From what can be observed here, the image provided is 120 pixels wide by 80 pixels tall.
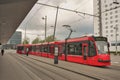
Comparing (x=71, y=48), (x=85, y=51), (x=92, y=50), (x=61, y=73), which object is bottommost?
(x=61, y=73)

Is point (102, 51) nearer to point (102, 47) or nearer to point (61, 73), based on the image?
point (102, 47)

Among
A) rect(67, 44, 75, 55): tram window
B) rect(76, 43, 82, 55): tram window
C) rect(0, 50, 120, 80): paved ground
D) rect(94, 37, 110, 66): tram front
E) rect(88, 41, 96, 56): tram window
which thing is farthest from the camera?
Answer: rect(67, 44, 75, 55): tram window

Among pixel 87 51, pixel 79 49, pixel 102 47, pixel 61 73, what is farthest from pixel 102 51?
pixel 61 73

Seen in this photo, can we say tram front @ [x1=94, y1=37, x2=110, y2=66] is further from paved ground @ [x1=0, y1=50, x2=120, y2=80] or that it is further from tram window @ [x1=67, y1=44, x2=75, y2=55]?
tram window @ [x1=67, y1=44, x2=75, y2=55]

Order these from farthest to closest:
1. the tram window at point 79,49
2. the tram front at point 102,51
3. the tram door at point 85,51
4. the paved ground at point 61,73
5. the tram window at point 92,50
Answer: the tram window at point 79,49 < the tram door at point 85,51 < the tram window at point 92,50 < the tram front at point 102,51 < the paved ground at point 61,73

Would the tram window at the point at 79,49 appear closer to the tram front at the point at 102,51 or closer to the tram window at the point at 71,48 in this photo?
the tram window at the point at 71,48

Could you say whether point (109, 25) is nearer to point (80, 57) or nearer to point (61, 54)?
point (61, 54)

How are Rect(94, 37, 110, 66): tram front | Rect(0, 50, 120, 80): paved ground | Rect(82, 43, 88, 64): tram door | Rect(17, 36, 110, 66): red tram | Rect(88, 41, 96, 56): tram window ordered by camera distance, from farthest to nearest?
Rect(82, 43, 88, 64): tram door, Rect(88, 41, 96, 56): tram window, Rect(17, 36, 110, 66): red tram, Rect(94, 37, 110, 66): tram front, Rect(0, 50, 120, 80): paved ground

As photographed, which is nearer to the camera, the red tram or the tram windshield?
the red tram

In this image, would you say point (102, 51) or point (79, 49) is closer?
point (102, 51)

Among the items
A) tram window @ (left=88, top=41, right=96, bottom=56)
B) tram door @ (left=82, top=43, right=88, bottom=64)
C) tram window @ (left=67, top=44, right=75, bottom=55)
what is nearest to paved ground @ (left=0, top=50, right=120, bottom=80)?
tram window @ (left=88, top=41, right=96, bottom=56)

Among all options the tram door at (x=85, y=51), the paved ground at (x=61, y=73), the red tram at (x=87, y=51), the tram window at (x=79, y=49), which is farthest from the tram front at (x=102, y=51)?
the tram window at (x=79, y=49)

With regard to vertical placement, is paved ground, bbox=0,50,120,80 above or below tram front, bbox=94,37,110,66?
below

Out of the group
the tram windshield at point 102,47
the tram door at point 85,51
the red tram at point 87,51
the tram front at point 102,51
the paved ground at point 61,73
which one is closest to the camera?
the paved ground at point 61,73
